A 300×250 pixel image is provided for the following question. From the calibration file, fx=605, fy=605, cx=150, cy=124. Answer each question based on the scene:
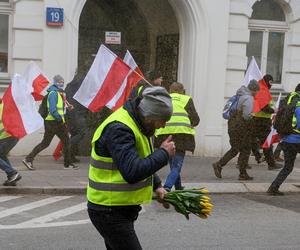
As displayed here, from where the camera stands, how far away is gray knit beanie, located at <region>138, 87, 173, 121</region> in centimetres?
364

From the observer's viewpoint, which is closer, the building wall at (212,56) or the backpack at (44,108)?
the backpack at (44,108)

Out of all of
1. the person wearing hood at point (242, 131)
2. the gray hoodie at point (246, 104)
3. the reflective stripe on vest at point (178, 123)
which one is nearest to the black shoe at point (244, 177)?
the person wearing hood at point (242, 131)

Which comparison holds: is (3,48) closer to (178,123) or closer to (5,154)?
(5,154)

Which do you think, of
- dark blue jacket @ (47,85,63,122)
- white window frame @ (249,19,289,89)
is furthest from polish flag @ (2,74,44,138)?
white window frame @ (249,19,289,89)

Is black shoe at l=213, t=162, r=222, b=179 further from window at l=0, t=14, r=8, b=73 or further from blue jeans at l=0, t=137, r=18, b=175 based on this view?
window at l=0, t=14, r=8, b=73

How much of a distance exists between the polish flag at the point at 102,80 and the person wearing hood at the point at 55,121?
1013 millimetres

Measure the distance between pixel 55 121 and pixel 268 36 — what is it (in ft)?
19.9

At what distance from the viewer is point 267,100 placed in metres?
11.3

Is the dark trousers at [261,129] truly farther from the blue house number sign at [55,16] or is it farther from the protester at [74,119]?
the blue house number sign at [55,16]

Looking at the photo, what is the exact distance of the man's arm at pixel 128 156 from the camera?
11.5 feet

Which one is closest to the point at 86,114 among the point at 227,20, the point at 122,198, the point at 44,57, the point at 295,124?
the point at 44,57

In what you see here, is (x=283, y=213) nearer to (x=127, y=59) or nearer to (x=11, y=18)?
(x=127, y=59)

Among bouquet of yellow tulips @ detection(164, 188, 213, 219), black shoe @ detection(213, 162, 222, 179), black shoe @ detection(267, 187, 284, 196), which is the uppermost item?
bouquet of yellow tulips @ detection(164, 188, 213, 219)

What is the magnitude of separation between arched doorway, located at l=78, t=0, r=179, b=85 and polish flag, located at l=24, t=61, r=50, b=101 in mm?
3767
